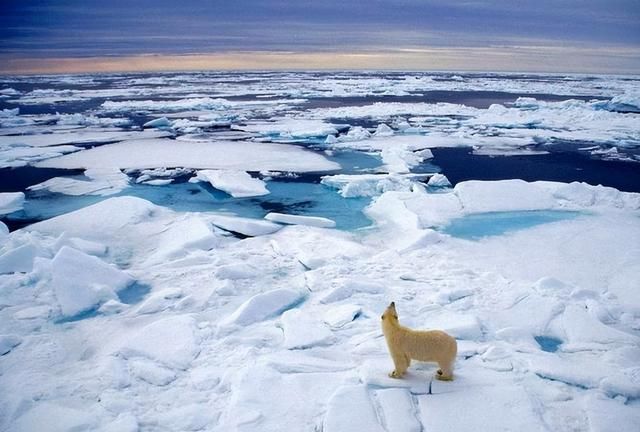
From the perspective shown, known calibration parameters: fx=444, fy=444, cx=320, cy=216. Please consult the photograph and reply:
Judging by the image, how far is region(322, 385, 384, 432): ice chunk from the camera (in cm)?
269

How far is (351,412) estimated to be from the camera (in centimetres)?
280

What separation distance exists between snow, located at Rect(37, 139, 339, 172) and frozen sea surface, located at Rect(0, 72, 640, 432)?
0.89 metres

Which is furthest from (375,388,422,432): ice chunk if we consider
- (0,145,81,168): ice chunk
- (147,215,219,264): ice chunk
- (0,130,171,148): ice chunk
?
(0,130,171,148): ice chunk

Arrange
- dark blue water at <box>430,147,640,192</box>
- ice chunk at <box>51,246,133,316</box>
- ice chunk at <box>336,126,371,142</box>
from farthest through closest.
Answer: ice chunk at <box>336,126,371,142</box> → dark blue water at <box>430,147,640,192</box> → ice chunk at <box>51,246,133,316</box>

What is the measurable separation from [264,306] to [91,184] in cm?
725

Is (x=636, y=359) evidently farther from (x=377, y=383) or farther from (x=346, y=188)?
(x=346, y=188)

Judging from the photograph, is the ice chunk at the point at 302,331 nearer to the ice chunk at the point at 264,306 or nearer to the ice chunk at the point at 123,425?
the ice chunk at the point at 264,306

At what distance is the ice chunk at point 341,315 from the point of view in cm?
401

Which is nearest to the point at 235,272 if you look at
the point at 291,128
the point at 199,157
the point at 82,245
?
the point at 82,245

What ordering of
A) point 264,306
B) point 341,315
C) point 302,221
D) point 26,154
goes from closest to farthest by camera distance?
point 341,315
point 264,306
point 302,221
point 26,154

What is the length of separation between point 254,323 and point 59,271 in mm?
2240

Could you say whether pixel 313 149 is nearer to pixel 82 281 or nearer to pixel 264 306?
pixel 82 281

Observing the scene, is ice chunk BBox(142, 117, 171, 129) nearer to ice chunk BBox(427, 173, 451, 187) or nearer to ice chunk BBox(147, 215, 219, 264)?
ice chunk BBox(427, 173, 451, 187)

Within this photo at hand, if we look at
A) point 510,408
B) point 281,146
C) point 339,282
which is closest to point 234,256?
point 339,282
